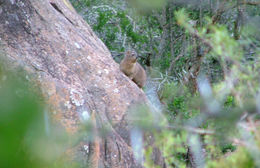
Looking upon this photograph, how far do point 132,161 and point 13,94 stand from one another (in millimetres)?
4053

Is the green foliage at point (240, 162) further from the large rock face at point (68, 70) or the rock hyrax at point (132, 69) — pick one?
the rock hyrax at point (132, 69)

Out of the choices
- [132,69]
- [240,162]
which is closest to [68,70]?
[132,69]

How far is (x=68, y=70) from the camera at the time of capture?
4832mm

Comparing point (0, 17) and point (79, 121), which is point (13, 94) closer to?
point (79, 121)

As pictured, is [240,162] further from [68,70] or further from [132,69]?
[132,69]

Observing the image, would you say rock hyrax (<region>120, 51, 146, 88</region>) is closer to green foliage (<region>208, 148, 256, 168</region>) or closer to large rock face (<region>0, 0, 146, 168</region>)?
large rock face (<region>0, 0, 146, 168</region>)

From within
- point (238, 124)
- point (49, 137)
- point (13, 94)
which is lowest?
point (238, 124)

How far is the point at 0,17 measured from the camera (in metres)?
4.44

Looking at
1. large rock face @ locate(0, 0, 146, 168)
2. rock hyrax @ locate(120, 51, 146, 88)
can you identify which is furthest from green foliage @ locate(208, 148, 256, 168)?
rock hyrax @ locate(120, 51, 146, 88)

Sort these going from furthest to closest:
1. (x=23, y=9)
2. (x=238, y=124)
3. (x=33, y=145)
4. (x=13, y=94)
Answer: (x=23, y=9), (x=238, y=124), (x=33, y=145), (x=13, y=94)

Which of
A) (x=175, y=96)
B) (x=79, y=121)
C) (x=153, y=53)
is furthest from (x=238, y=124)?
(x=153, y=53)

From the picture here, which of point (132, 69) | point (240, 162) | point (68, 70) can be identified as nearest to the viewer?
point (240, 162)

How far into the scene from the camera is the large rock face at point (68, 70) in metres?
4.20

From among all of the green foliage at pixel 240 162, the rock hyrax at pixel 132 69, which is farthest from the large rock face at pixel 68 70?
the green foliage at pixel 240 162
